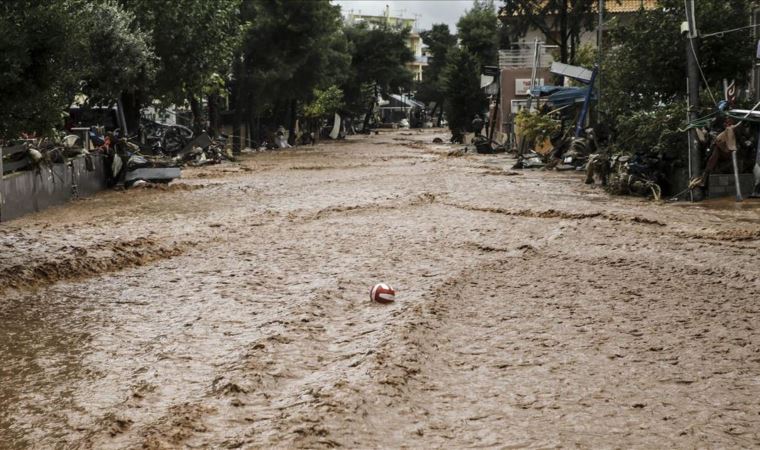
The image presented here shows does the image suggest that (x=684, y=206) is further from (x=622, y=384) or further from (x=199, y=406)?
(x=199, y=406)

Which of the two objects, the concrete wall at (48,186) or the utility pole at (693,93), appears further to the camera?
the utility pole at (693,93)

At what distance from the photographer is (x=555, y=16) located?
39.8 meters

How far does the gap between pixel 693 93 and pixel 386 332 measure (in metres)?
11.2

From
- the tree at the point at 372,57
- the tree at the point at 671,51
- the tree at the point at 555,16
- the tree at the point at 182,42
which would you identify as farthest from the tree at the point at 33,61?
the tree at the point at 372,57

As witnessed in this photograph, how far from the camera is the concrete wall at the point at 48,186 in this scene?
1572cm

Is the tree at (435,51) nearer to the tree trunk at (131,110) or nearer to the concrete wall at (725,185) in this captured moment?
the tree trunk at (131,110)

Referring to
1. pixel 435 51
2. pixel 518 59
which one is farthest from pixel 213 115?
pixel 435 51

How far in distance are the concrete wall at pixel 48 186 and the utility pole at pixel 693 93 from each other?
11.4 metres

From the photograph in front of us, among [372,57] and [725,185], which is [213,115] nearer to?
[725,185]

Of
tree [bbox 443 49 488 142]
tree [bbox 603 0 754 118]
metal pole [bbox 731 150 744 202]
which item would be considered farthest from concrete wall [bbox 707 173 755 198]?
tree [bbox 443 49 488 142]

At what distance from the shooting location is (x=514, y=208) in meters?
15.8

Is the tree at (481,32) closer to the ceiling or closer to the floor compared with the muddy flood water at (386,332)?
closer to the ceiling

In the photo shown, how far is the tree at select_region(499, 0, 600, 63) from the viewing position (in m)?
37.7

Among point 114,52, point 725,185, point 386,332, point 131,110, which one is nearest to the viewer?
point 386,332
